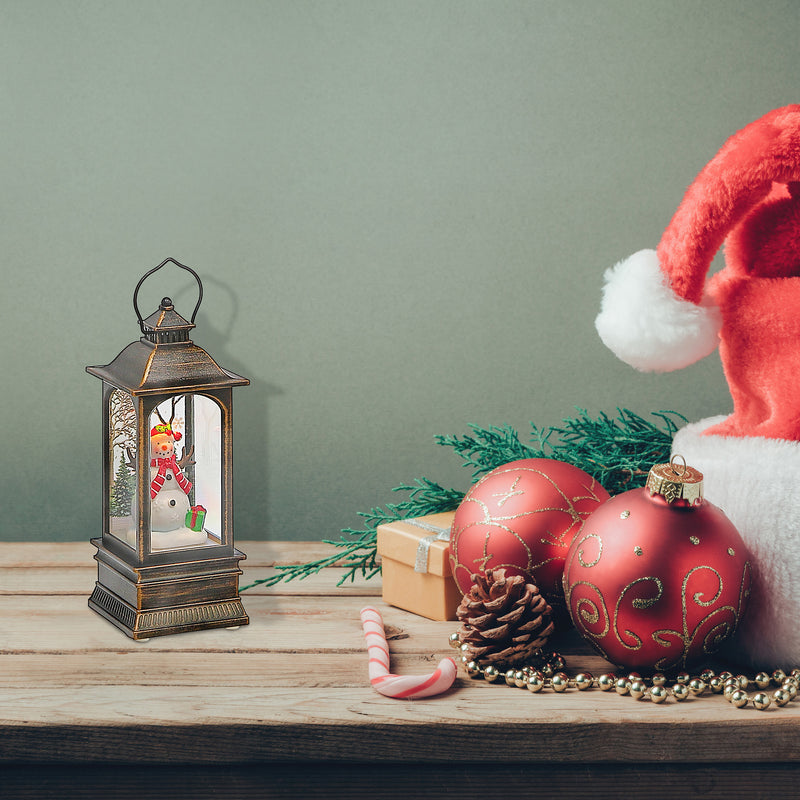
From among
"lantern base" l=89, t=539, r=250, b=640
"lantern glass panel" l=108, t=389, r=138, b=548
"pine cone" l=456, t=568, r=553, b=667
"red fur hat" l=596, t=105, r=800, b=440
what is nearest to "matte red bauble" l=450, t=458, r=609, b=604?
"pine cone" l=456, t=568, r=553, b=667

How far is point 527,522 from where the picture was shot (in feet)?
3.09

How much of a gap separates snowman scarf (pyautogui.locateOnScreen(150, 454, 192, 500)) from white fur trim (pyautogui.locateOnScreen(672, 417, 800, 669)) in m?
0.55

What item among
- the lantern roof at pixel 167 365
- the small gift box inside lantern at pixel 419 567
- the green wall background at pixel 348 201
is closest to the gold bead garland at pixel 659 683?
the small gift box inside lantern at pixel 419 567

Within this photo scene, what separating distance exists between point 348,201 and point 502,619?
68 cm

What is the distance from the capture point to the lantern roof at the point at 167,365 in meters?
1.00

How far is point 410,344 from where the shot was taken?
1.37 meters

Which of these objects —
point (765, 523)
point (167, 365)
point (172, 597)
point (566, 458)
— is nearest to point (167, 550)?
point (172, 597)

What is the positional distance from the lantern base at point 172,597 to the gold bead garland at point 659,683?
292mm

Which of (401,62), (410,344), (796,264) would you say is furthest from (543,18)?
(796,264)

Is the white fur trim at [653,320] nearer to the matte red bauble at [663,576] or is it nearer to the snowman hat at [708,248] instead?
the snowman hat at [708,248]

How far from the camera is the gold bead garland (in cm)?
84

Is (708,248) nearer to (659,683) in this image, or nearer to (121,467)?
(659,683)

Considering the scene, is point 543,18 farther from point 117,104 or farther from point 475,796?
point 475,796

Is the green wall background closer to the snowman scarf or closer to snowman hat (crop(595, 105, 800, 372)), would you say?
the snowman scarf
